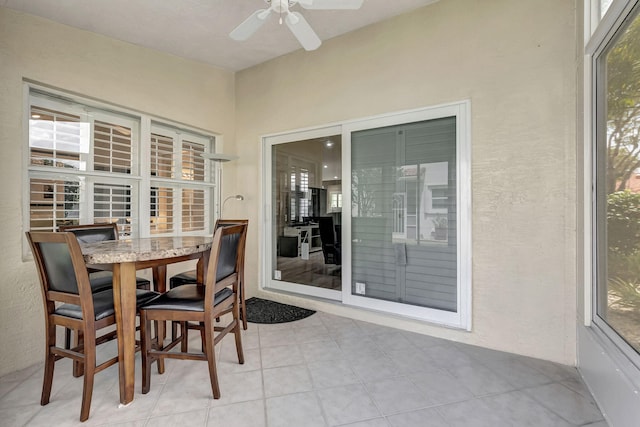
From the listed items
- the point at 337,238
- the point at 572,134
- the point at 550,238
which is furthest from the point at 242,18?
the point at 550,238

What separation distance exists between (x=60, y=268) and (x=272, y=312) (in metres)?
2.03

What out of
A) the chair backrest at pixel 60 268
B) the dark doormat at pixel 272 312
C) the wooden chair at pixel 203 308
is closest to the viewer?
the chair backrest at pixel 60 268

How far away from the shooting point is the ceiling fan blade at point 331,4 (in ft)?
6.00

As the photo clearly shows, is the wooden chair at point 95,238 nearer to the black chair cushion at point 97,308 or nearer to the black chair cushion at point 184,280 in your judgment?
the black chair cushion at point 184,280

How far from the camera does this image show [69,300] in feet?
5.12

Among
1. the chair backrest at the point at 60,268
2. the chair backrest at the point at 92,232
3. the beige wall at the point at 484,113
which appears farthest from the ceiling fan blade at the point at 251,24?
the chair backrest at the point at 92,232

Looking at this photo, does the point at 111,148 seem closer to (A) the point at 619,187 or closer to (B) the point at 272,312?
(B) the point at 272,312

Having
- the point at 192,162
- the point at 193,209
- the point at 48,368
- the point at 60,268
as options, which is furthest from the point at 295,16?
the point at 48,368

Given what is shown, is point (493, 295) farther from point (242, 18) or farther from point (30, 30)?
point (30, 30)

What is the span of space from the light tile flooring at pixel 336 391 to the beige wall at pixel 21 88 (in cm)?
32

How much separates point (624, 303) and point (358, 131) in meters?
2.36

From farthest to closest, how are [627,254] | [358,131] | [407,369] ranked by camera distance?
[358,131]
[407,369]
[627,254]

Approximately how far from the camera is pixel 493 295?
235 cm

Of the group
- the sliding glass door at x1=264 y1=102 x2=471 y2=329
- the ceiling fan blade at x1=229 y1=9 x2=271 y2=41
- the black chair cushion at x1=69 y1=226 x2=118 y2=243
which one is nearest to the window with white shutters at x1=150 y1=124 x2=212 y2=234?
the black chair cushion at x1=69 y1=226 x2=118 y2=243
